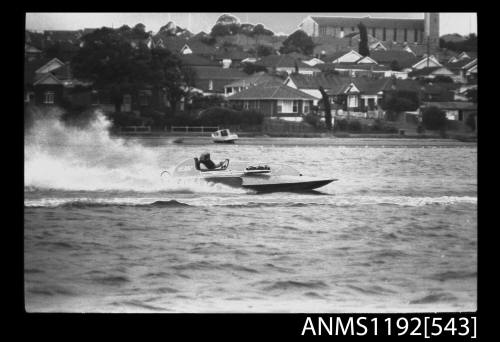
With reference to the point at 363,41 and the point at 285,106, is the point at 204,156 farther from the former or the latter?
the point at 363,41

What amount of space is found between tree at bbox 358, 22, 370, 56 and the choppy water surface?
87cm

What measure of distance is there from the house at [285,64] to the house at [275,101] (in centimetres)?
16

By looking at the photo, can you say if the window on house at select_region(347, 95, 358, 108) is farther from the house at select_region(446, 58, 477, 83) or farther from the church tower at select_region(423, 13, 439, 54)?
the house at select_region(446, 58, 477, 83)

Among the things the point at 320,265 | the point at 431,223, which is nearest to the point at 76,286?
the point at 320,265

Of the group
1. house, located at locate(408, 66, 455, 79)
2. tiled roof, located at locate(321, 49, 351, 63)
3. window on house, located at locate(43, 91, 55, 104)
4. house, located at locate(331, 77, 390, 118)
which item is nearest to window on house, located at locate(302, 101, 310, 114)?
house, located at locate(331, 77, 390, 118)

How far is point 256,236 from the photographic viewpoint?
800cm

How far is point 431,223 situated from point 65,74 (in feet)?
10.6

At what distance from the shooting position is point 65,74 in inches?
332

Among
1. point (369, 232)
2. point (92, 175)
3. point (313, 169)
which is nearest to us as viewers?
point (369, 232)

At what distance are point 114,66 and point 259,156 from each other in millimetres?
2081

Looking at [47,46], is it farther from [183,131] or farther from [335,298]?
[335,298]

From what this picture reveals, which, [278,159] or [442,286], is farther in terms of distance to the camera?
[278,159]

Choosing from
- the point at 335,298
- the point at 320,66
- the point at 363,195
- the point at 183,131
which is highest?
the point at 320,66

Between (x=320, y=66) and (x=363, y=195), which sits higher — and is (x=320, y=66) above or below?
above
